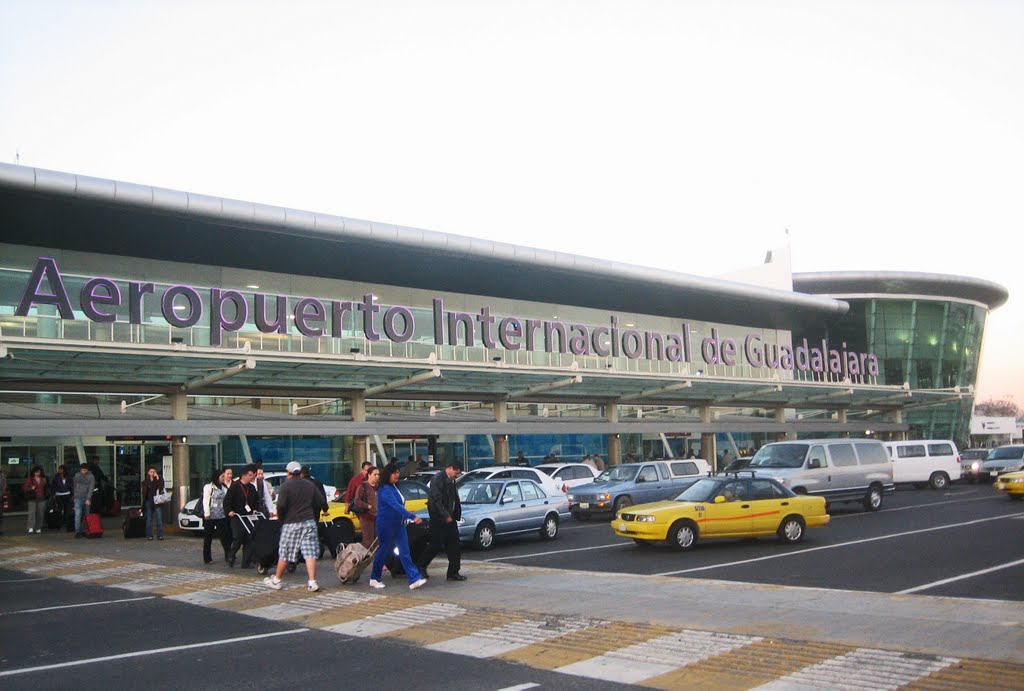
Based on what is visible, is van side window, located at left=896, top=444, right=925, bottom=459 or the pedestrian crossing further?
van side window, located at left=896, top=444, right=925, bottom=459

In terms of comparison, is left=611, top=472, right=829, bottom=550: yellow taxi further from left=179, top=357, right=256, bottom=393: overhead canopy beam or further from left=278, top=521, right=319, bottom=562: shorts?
left=179, top=357, right=256, bottom=393: overhead canopy beam

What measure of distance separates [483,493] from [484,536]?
3.89 feet

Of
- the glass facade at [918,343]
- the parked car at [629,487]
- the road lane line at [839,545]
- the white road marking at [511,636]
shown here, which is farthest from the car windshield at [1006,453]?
the white road marking at [511,636]

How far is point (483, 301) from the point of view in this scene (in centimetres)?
4081

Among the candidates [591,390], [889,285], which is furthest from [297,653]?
[889,285]

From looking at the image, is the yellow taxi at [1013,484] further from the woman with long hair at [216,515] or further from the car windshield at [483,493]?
the woman with long hair at [216,515]

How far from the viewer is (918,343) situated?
2625 inches

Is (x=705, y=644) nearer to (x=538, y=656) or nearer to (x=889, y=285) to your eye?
(x=538, y=656)

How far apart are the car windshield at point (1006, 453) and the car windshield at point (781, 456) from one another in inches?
729

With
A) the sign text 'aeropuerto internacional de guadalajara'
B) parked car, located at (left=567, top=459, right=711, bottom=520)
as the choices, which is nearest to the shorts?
parked car, located at (left=567, top=459, right=711, bottom=520)

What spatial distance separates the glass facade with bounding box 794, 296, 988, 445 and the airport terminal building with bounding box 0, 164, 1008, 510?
1434cm

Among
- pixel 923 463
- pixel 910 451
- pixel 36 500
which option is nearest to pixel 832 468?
pixel 910 451

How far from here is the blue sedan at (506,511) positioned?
19.0 metres

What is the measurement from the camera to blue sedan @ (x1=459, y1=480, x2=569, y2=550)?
1898 centimetres
